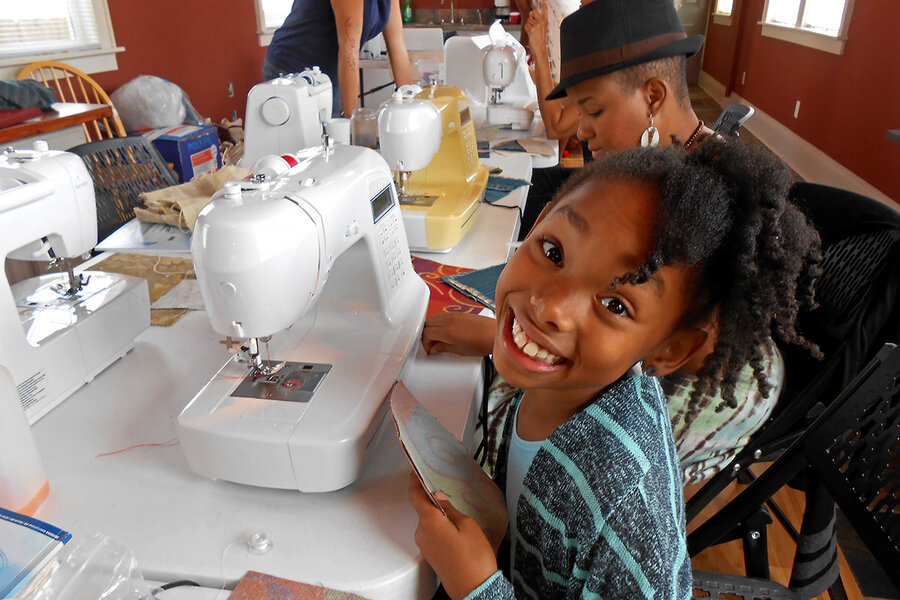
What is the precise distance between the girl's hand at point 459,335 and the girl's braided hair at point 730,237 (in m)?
0.39

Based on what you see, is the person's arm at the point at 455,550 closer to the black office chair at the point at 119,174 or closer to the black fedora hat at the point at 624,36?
the black fedora hat at the point at 624,36

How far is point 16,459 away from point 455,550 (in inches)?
20.2

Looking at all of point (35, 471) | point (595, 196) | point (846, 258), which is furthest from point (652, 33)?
point (35, 471)

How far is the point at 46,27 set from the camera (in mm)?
3551

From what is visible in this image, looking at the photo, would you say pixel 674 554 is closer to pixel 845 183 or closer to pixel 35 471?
pixel 35 471

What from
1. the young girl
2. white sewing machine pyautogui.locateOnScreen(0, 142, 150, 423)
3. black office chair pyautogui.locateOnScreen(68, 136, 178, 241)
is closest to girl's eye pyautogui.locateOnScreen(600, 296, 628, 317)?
the young girl

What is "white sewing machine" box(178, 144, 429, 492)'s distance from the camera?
730 millimetres

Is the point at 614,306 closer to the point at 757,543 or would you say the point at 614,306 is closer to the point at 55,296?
the point at 757,543

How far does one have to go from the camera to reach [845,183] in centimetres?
449

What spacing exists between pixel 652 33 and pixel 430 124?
21.3 inches

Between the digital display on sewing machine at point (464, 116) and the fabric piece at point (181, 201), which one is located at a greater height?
the digital display on sewing machine at point (464, 116)

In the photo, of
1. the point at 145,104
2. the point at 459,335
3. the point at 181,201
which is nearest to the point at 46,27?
the point at 145,104

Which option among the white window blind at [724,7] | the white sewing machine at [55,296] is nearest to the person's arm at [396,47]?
the white sewing machine at [55,296]

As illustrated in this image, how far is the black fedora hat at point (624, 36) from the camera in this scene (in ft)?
4.65
